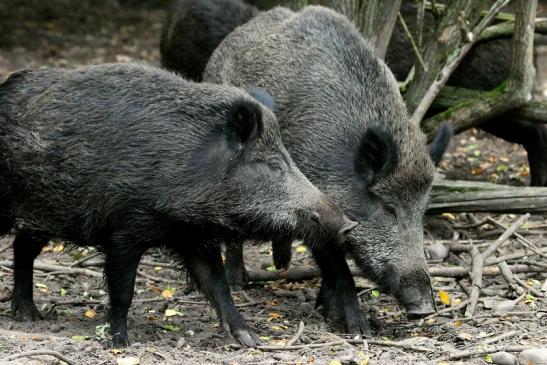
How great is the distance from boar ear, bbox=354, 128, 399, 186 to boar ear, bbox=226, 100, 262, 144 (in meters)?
0.80

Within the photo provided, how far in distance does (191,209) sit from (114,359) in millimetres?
946

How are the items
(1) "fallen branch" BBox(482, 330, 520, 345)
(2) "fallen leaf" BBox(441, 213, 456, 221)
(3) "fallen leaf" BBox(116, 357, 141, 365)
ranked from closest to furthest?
(3) "fallen leaf" BBox(116, 357, 141, 365) → (1) "fallen branch" BBox(482, 330, 520, 345) → (2) "fallen leaf" BBox(441, 213, 456, 221)

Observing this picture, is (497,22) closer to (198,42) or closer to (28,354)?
(198,42)

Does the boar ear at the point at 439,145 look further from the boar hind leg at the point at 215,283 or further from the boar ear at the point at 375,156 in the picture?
the boar hind leg at the point at 215,283

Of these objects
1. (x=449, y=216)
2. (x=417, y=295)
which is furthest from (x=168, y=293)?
(x=449, y=216)

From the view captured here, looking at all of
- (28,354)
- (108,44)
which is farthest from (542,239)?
(108,44)

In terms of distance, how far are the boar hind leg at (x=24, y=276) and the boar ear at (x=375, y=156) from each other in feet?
6.77

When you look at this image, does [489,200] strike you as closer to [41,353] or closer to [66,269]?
[66,269]

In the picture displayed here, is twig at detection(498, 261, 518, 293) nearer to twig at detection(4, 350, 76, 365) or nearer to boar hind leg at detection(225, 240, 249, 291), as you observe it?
boar hind leg at detection(225, 240, 249, 291)

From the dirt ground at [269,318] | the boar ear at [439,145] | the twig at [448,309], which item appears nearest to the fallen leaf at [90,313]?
the dirt ground at [269,318]

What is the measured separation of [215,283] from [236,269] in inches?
55.3

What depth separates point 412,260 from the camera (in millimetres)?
6086

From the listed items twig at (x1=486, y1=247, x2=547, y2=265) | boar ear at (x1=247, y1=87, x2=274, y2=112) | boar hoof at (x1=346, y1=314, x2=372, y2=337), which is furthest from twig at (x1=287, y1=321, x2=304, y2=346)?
twig at (x1=486, y1=247, x2=547, y2=265)

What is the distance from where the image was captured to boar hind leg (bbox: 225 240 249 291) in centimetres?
725
